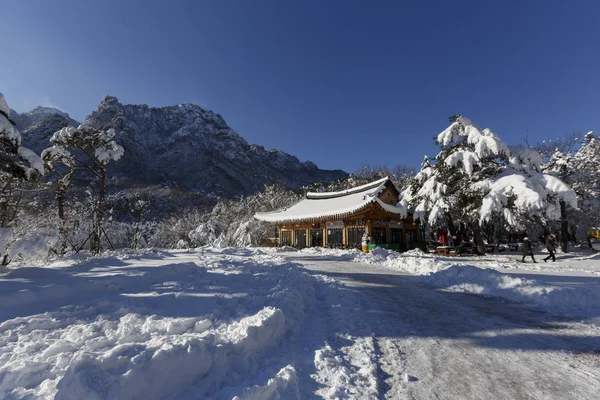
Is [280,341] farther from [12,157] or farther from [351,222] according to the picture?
[351,222]

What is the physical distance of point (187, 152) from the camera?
11256 cm

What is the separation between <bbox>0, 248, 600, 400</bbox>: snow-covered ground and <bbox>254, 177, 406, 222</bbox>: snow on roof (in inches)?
624

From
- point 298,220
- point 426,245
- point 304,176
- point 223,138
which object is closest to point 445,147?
point 426,245

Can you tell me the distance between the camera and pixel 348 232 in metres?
24.4

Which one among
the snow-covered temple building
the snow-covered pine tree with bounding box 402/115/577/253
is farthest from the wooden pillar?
the snow-covered pine tree with bounding box 402/115/577/253

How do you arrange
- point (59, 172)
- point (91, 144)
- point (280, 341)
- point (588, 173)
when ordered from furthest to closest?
point (588, 173) → point (91, 144) → point (59, 172) → point (280, 341)

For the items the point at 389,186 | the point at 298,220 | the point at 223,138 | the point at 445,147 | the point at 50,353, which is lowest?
the point at 50,353

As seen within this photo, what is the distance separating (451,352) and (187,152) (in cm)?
12037

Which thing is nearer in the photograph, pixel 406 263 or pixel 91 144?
pixel 406 263

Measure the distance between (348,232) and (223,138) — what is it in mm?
121580

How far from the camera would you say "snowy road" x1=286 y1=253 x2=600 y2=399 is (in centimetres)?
309

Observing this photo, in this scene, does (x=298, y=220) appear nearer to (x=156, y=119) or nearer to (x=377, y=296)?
(x=377, y=296)

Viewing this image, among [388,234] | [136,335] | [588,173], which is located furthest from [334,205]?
[136,335]

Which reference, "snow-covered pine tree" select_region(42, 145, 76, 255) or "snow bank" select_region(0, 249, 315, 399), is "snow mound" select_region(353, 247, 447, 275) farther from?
"snow-covered pine tree" select_region(42, 145, 76, 255)
